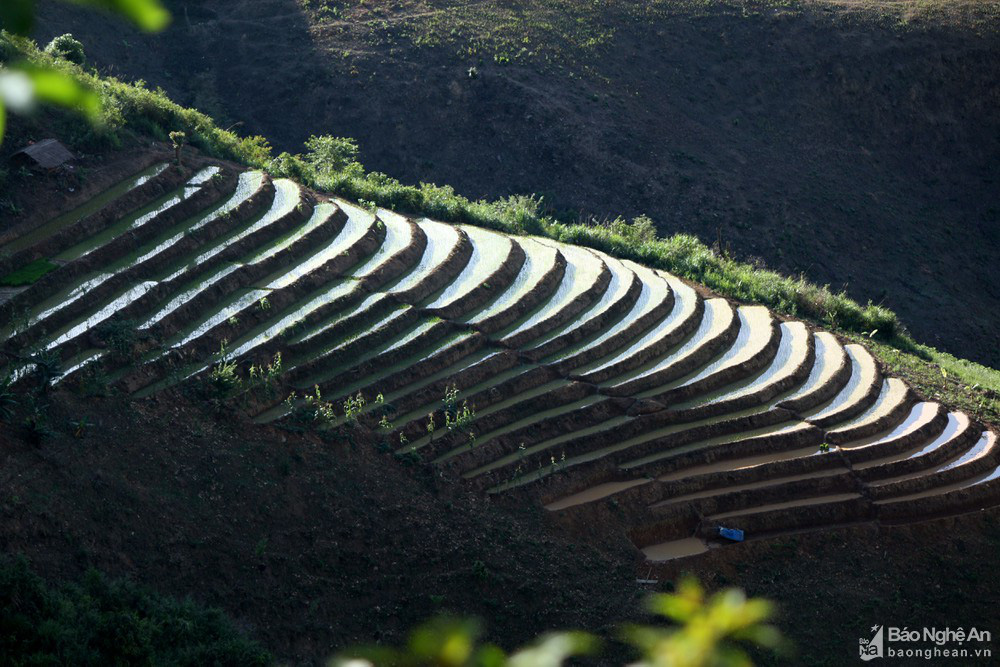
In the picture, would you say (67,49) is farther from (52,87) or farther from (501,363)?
(52,87)

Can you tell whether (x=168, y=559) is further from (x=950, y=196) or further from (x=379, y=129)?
(x=950, y=196)

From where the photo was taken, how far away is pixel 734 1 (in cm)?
5256

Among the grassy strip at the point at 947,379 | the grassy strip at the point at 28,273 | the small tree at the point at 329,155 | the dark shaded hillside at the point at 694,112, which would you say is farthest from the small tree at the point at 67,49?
the grassy strip at the point at 947,379

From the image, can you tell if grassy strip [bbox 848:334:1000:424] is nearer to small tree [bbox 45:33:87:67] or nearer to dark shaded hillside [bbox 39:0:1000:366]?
dark shaded hillside [bbox 39:0:1000:366]

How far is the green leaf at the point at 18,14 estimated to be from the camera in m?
2.06

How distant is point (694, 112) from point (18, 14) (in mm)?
46382

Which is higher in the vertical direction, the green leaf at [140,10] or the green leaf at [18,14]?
the green leaf at [140,10]

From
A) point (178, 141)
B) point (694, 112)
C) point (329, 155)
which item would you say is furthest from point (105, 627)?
point (694, 112)

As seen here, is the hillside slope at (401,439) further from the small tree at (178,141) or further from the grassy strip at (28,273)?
the small tree at (178,141)

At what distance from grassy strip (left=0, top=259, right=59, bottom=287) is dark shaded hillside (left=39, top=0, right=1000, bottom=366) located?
22.8m

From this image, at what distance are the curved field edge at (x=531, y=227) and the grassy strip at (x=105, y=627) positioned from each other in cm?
1489

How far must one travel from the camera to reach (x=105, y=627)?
11422 mm

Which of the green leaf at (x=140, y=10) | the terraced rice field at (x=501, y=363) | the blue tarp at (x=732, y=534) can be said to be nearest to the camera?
the green leaf at (x=140, y=10)

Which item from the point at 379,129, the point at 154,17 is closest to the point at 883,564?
the point at 154,17
